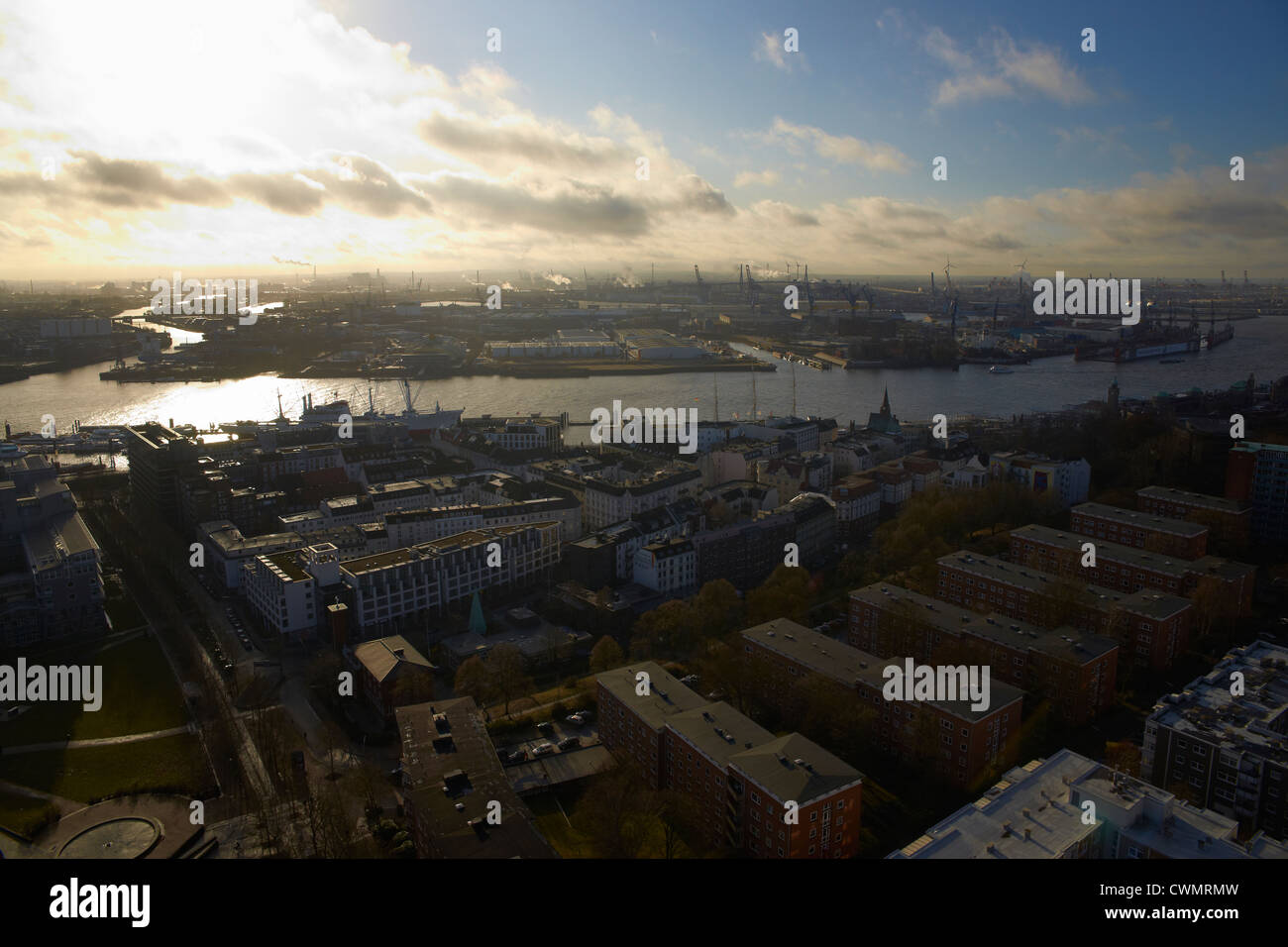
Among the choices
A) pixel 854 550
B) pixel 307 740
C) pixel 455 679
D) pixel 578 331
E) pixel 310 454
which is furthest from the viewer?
pixel 578 331

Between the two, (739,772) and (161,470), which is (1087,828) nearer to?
(739,772)

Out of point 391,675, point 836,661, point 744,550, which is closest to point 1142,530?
point 744,550

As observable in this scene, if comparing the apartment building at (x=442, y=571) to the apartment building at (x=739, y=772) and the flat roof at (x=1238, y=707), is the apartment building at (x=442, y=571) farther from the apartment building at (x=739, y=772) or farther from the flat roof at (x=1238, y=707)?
the flat roof at (x=1238, y=707)

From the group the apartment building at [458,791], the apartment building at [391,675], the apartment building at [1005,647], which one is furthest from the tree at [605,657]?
the apartment building at [1005,647]

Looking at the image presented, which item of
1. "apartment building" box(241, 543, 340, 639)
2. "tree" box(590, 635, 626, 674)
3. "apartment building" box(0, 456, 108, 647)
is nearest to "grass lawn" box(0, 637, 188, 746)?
"apartment building" box(0, 456, 108, 647)

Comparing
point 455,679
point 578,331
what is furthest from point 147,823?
point 578,331
